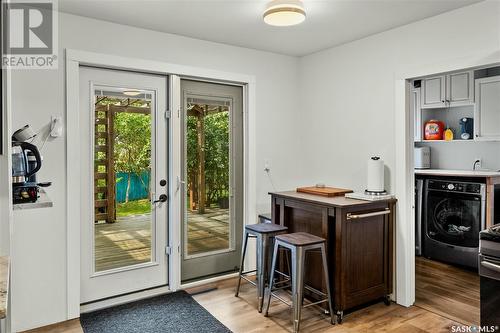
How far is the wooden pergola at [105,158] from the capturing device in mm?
3164

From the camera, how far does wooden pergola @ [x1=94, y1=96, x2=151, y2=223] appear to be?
316 cm

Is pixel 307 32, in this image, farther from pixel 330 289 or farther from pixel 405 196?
pixel 330 289

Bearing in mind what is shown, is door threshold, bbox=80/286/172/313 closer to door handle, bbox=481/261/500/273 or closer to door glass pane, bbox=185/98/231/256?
door glass pane, bbox=185/98/231/256

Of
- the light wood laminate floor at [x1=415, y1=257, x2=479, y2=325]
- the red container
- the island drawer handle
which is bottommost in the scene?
the light wood laminate floor at [x1=415, y1=257, x2=479, y2=325]

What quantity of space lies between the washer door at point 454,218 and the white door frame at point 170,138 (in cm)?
215

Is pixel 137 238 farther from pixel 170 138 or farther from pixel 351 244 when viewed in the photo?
pixel 351 244

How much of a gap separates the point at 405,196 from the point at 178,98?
2.23m

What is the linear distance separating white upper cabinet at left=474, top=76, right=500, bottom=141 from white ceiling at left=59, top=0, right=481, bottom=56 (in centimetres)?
179

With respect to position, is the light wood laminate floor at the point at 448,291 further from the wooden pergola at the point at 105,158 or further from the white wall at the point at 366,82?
the wooden pergola at the point at 105,158

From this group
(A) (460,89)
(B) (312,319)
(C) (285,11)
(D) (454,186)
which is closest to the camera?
(C) (285,11)

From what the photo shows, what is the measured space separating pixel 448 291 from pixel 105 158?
339cm

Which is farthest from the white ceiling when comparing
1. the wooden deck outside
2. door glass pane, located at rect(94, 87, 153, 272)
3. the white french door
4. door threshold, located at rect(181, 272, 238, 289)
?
door threshold, located at rect(181, 272, 238, 289)

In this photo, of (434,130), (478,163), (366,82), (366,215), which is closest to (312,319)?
(366,215)

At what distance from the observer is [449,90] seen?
4500mm
